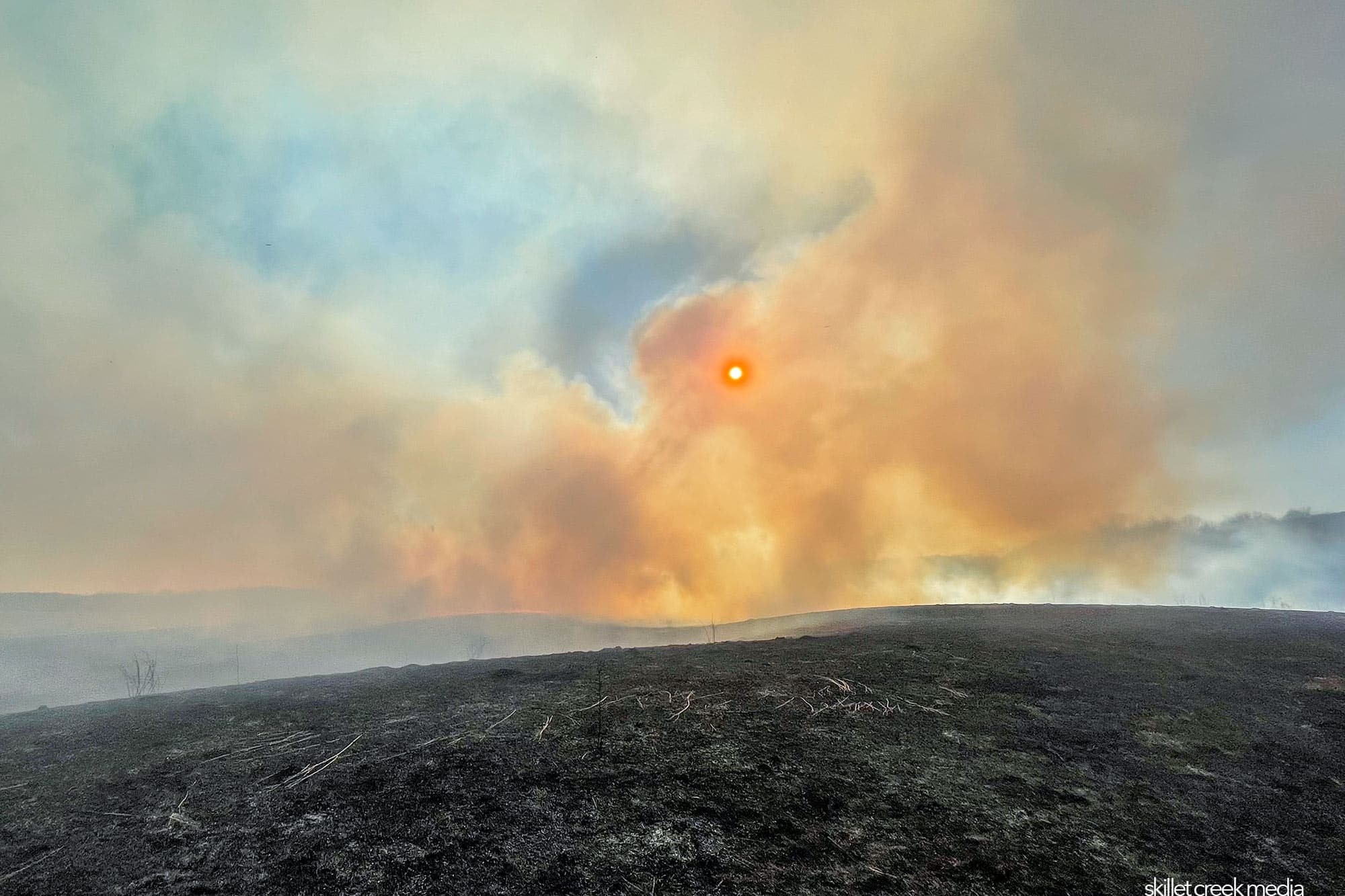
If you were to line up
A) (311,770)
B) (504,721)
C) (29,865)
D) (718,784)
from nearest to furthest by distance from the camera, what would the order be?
1. (29,865)
2. (718,784)
3. (311,770)
4. (504,721)

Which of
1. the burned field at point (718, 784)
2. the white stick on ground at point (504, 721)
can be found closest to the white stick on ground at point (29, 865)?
the burned field at point (718, 784)

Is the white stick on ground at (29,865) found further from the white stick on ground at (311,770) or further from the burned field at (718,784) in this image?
the white stick on ground at (311,770)

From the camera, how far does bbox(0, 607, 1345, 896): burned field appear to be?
15.2 ft

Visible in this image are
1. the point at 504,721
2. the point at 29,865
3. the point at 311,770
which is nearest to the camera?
the point at 29,865

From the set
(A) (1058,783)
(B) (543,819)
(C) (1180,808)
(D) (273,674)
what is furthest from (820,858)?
(D) (273,674)

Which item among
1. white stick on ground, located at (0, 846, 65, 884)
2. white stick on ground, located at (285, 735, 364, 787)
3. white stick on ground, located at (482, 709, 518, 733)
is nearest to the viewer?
white stick on ground, located at (0, 846, 65, 884)

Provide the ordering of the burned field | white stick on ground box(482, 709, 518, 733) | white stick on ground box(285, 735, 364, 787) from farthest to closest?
white stick on ground box(482, 709, 518, 733)
white stick on ground box(285, 735, 364, 787)
the burned field

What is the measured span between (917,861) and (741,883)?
152cm

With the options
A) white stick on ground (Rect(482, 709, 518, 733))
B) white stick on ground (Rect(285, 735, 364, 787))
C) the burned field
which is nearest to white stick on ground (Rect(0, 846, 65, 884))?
the burned field

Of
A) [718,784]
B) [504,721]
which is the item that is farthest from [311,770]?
[718,784]

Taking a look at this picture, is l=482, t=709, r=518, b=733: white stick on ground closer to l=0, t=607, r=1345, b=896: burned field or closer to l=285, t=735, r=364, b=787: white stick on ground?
l=0, t=607, r=1345, b=896: burned field

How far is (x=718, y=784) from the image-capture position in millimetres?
5984

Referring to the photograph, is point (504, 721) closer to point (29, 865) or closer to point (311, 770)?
point (311, 770)

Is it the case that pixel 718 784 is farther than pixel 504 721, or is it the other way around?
pixel 504 721
